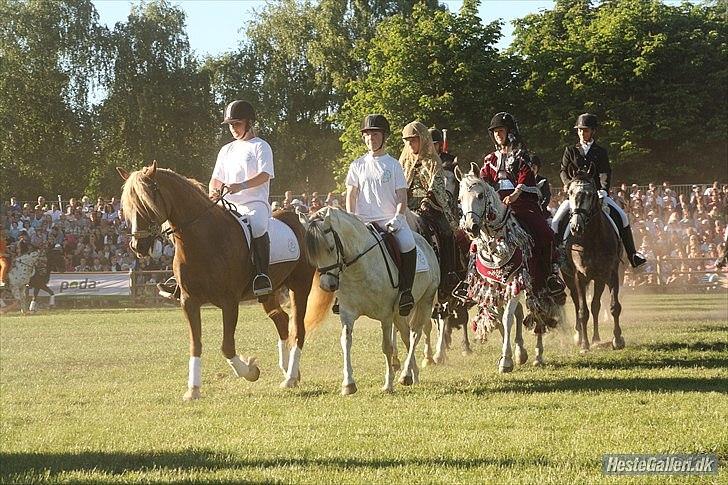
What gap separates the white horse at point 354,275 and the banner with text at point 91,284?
64.9 ft

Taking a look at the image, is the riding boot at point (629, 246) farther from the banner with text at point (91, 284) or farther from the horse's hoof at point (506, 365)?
the banner with text at point (91, 284)

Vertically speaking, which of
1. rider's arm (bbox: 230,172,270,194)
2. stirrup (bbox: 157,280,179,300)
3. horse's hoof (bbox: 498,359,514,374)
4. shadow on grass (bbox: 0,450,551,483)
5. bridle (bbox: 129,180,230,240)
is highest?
rider's arm (bbox: 230,172,270,194)

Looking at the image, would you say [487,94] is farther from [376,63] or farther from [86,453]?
[86,453]

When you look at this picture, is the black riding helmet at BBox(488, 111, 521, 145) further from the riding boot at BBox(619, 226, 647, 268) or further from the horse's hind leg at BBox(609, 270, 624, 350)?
the riding boot at BBox(619, 226, 647, 268)

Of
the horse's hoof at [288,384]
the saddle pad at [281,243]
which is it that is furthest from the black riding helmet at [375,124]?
the horse's hoof at [288,384]

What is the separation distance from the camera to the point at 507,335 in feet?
40.3

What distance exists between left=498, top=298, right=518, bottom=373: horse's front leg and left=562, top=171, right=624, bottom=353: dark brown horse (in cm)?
291

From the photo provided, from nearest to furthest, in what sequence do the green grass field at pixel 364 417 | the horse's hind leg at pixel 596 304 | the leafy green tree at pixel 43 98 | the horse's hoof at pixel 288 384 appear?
the green grass field at pixel 364 417 → the horse's hoof at pixel 288 384 → the horse's hind leg at pixel 596 304 → the leafy green tree at pixel 43 98

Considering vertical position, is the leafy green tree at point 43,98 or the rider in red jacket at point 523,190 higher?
the leafy green tree at point 43,98

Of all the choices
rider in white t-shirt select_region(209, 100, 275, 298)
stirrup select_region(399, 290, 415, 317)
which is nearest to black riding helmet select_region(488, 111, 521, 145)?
stirrup select_region(399, 290, 415, 317)

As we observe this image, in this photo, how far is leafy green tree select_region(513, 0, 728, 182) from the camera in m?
50.3

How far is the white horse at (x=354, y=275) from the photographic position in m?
10.7

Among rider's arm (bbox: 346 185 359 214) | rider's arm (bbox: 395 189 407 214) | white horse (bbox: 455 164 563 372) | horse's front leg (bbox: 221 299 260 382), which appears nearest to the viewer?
horse's front leg (bbox: 221 299 260 382)

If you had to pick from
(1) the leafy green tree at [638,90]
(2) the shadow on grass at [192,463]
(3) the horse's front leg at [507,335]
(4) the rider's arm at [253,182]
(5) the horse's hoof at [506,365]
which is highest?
(1) the leafy green tree at [638,90]
